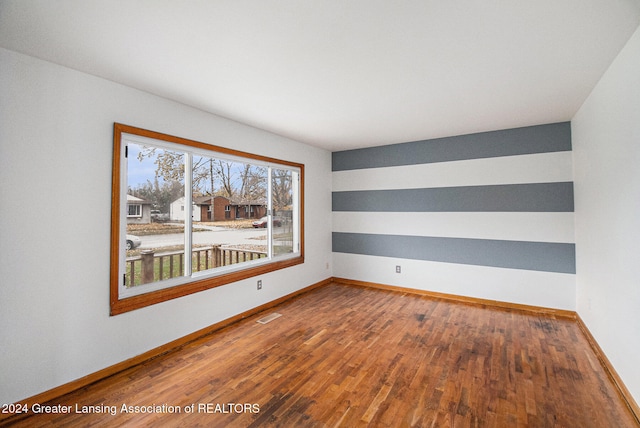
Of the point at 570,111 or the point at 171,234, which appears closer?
the point at 171,234

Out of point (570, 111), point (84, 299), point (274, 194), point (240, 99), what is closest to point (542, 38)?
point (570, 111)

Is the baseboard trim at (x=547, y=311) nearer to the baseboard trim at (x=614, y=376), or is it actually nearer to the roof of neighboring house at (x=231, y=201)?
the baseboard trim at (x=614, y=376)

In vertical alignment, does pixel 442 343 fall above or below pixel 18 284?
below

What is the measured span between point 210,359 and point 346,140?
3.67 m

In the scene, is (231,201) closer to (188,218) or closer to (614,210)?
(188,218)

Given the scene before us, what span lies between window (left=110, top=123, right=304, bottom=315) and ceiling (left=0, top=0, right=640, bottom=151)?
638 millimetres

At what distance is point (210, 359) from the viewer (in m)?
2.67

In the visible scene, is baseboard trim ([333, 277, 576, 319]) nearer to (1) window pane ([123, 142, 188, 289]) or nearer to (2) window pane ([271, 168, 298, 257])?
(2) window pane ([271, 168, 298, 257])

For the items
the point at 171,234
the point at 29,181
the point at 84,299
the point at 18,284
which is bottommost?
the point at 84,299

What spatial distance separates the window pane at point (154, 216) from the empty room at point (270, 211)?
2 centimetres

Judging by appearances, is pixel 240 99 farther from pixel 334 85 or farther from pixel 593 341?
pixel 593 341

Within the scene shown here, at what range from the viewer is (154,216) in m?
2.85

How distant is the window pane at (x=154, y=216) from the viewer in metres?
2.68

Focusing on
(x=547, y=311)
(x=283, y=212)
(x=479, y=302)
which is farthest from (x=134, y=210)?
(x=547, y=311)
